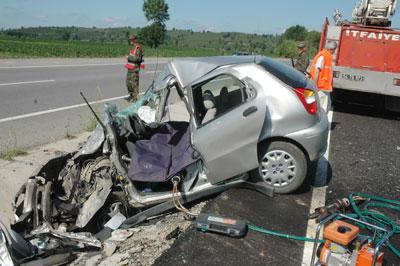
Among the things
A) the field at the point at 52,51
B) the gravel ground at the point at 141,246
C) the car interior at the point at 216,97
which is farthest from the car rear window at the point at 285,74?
the field at the point at 52,51

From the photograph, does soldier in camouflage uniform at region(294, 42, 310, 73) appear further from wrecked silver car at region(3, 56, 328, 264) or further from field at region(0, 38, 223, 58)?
wrecked silver car at region(3, 56, 328, 264)

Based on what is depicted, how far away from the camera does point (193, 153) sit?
4.89m

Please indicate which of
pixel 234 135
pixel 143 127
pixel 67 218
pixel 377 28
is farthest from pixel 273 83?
pixel 377 28

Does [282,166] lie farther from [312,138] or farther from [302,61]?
[302,61]

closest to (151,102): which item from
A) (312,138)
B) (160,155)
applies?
(160,155)

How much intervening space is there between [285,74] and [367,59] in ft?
24.0

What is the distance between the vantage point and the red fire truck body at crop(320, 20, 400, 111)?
423 inches

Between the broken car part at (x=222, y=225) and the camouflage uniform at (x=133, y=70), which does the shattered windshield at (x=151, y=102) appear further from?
the camouflage uniform at (x=133, y=70)

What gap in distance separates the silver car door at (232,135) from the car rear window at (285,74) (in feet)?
1.67

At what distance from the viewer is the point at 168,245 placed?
407 cm

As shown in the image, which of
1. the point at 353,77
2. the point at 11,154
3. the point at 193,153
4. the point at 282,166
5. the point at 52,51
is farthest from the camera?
the point at 52,51

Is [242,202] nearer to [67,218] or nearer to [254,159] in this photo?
[254,159]

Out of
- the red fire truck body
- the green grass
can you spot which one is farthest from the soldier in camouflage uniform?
the green grass

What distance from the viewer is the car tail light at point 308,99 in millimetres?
5023
